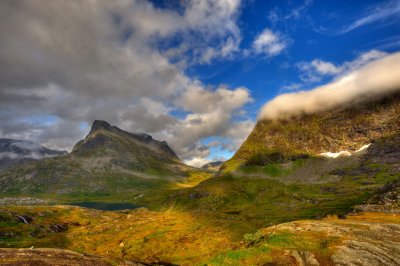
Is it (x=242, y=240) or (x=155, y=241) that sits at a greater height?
(x=242, y=240)

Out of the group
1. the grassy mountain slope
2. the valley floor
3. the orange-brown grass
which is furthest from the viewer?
the orange-brown grass

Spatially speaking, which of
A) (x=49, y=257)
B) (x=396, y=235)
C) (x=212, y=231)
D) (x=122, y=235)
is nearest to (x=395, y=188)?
(x=212, y=231)

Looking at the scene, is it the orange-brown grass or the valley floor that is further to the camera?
the orange-brown grass

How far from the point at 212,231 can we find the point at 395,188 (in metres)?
103

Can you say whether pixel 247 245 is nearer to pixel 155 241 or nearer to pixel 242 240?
pixel 242 240

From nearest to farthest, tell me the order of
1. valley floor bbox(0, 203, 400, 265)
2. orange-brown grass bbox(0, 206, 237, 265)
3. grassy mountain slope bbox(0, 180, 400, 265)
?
valley floor bbox(0, 203, 400, 265) < grassy mountain slope bbox(0, 180, 400, 265) < orange-brown grass bbox(0, 206, 237, 265)

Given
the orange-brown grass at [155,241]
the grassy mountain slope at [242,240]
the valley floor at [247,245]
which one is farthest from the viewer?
the orange-brown grass at [155,241]

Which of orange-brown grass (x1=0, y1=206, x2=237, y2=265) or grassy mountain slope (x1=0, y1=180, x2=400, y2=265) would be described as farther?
orange-brown grass (x1=0, y1=206, x2=237, y2=265)

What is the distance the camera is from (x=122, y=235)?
126125mm

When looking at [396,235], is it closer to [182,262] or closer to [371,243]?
[371,243]

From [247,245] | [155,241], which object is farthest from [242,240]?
[155,241]

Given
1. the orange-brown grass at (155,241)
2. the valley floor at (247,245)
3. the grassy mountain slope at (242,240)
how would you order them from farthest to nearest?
the orange-brown grass at (155,241), the grassy mountain slope at (242,240), the valley floor at (247,245)

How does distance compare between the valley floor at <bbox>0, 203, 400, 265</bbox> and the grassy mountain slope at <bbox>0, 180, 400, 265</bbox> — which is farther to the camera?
the grassy mountain slope at <bbox>0, 180, 400, 265</bbox>

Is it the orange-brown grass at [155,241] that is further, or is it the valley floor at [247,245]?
the orange-brown grass at [155,241]
